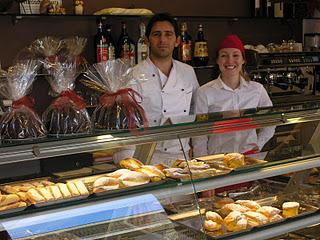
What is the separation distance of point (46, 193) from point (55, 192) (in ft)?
0.09

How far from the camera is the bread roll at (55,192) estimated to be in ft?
5.32

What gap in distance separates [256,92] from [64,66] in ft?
5.27

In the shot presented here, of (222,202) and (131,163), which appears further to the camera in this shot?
(222,202)

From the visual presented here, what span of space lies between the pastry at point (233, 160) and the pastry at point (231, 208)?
0.83 ft

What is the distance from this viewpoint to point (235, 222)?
6.95 feet

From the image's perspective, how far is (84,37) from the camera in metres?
4.41

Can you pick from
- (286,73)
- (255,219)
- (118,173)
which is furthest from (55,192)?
(286,73)

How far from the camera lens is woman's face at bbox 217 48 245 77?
9.89ft

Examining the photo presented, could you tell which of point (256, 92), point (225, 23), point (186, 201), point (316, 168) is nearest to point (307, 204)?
point (316, 168)

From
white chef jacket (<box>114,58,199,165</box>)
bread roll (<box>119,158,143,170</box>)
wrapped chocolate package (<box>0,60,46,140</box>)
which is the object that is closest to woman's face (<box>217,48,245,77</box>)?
white chef jacket (<box>114,58,199,165</box>)

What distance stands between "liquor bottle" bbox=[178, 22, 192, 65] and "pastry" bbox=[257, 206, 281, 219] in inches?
98.6

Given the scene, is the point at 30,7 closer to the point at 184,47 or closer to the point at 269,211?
the point at 184,47

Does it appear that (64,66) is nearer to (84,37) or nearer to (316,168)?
(316,168)

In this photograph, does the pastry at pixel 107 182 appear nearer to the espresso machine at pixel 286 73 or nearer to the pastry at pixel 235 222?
the pastry at pixel 235 222
